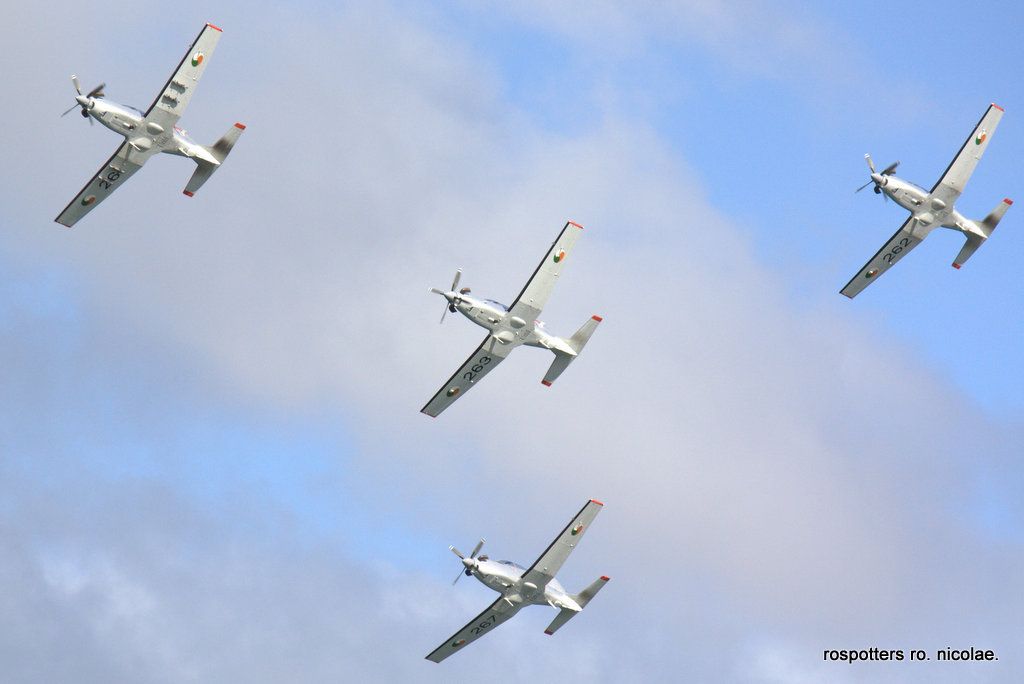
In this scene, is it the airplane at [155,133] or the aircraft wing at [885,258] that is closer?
the airplane at [155,133]

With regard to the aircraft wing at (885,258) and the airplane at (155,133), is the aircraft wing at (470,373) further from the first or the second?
the aircraft wing at (885,258)

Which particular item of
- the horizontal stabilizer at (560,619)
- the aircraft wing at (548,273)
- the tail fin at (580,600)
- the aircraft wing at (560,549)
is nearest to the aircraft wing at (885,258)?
the aircraft wing at (548,273)

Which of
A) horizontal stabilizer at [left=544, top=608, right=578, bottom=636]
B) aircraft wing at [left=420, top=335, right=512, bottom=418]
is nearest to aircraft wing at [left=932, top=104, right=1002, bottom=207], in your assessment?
aircraft wing at [left=420, top=335, right=512, bottom=418]

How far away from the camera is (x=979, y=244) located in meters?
127

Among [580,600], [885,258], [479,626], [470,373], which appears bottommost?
[479,626]

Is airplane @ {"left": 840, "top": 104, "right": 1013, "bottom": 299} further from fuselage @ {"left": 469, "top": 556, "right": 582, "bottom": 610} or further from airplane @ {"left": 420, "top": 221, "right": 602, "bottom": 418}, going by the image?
fuselage @ {"left": 469, "top": 556, "right": 582, "bottom": 610}

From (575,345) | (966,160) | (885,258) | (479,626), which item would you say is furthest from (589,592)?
(966,160)

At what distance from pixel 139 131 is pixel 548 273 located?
A: 85.9ft

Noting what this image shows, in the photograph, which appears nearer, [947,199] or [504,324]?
[504,324]

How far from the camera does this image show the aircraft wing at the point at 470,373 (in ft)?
396

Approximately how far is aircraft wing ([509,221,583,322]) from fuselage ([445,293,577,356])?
33.9 inches

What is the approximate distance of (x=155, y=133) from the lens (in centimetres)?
11831

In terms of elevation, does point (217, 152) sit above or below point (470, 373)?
above

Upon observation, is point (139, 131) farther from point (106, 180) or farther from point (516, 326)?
point (516, 326)
